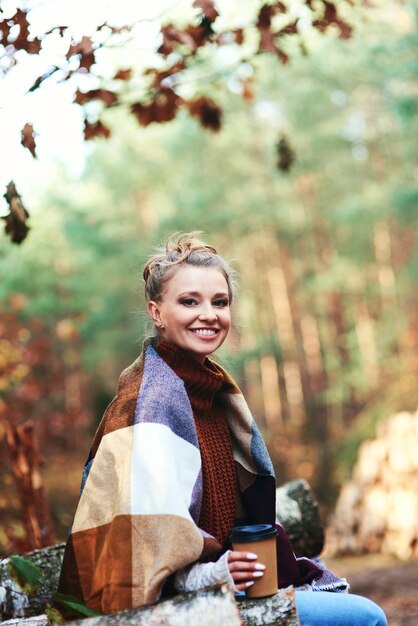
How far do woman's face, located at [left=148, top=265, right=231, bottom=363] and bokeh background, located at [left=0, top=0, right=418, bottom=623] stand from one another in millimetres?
11357

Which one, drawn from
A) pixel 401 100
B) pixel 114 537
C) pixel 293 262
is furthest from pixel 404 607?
pixel 293 262

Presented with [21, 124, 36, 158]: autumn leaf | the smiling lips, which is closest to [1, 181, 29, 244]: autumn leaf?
[21, 124, 36, 158]: autumn leaf

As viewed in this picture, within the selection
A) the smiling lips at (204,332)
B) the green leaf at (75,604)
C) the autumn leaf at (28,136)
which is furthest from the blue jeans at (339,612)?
the autumn leaf at (28,136)

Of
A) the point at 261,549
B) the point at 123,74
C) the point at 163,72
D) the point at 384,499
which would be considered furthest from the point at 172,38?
the point at 384,499

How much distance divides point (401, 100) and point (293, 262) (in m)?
11.7

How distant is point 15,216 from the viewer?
3.69 meters

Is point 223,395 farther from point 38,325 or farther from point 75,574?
point 38,325

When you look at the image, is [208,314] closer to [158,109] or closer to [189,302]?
[189,302]

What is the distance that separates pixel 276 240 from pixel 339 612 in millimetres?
21428

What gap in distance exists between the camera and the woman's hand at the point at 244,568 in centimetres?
239

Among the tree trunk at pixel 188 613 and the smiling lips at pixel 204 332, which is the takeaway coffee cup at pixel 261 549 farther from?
the smiling lips at pixel 204 332

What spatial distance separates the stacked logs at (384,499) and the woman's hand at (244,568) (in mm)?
8606

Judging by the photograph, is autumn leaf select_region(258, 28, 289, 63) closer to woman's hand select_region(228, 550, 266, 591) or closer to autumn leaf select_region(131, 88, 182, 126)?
autumn leaf select_region(131, 88, 182, 126)

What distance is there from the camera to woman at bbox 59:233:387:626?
2.44 metres
